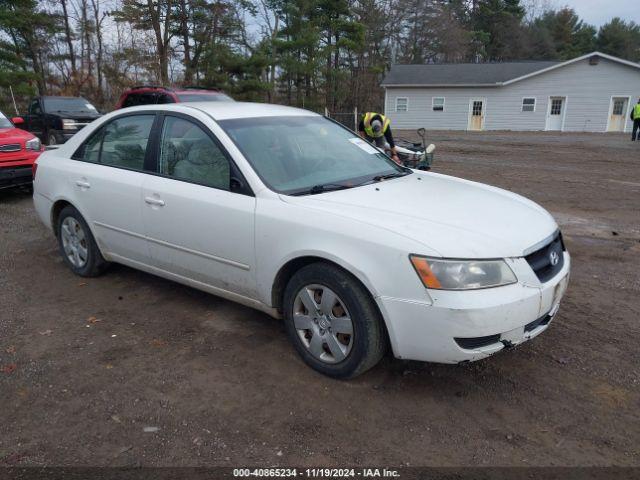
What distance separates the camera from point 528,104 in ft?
103

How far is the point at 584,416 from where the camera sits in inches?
115

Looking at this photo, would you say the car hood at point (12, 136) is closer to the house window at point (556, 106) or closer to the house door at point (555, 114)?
the house door at point (555, 114)

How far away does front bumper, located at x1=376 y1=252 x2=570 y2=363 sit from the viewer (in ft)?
9.06

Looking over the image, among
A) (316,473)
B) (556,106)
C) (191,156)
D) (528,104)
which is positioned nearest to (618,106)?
(556,106)

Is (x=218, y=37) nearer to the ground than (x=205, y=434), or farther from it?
farther from it

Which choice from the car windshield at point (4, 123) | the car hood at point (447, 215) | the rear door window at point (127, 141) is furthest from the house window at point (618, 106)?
the rear door window at point (127, 141)

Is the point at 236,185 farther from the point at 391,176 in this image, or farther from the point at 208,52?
the point at 208,52

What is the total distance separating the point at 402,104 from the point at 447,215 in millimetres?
32247

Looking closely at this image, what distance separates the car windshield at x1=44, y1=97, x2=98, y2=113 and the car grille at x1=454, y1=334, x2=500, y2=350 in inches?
625

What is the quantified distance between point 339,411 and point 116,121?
3257 millimetres

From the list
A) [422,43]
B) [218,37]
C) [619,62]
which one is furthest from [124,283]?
[422,43]

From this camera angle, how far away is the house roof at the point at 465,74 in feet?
103

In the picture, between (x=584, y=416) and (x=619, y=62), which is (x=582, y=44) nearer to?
(x=619, y=62)

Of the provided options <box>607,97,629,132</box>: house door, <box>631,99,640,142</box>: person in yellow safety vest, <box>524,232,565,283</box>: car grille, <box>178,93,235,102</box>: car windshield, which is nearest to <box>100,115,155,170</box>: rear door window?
<box>524,232,565,283</box>: car grille
